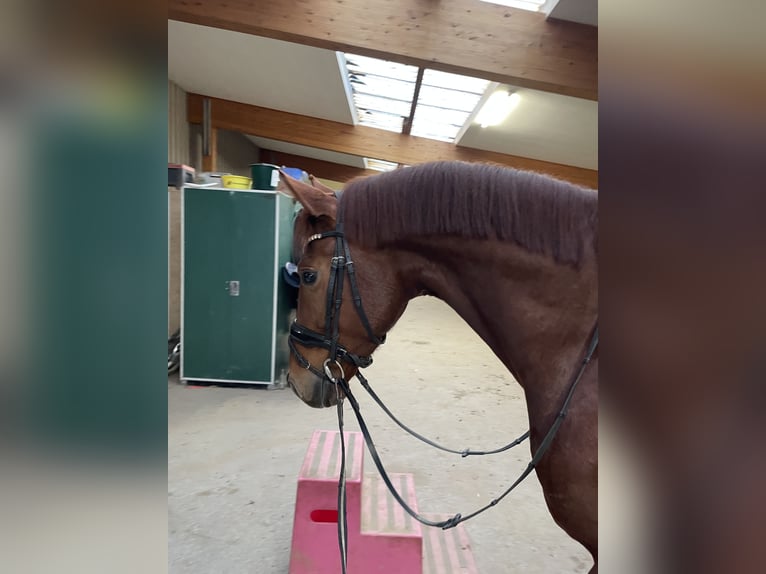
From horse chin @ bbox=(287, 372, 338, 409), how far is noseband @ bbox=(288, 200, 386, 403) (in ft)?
0.03

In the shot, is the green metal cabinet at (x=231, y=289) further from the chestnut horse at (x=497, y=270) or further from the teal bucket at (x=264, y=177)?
the chestnut horse at (x=497, y=270)

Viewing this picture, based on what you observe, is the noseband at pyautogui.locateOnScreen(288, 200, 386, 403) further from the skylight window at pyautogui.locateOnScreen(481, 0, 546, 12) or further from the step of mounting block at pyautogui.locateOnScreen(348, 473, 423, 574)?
the skylight window at pyautogui.locateOnScreen(481, 0, 546, 12)

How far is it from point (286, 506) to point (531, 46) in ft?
12.6

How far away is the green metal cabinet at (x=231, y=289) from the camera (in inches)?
185

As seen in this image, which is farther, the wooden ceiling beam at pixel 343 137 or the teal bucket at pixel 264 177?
the wooden ceiling beam at pixel 343 137

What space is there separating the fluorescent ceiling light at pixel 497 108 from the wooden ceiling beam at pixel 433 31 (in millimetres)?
1978

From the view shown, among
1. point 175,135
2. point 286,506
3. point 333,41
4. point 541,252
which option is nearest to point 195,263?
point 333,41

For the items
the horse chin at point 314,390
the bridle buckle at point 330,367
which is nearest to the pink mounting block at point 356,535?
the horse chin at point 314,390

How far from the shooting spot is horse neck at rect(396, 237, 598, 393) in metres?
1.11

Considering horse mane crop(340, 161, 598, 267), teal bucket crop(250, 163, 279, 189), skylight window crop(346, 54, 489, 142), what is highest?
skylight window crop(346, 54, 489, 142)

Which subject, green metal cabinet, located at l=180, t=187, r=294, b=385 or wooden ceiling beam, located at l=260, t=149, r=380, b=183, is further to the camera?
wooden ceiling beam, located at l=260, t=149, r=380, b=183

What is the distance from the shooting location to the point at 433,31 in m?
3.64

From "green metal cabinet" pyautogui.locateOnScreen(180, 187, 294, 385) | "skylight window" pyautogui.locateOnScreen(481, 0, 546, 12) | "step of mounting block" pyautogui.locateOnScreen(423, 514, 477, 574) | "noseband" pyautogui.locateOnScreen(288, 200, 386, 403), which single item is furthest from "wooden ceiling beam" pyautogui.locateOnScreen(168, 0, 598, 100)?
"step of mounting block" pyautogui.locateOnScreen(423, 514, 477, 574)

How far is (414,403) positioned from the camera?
4.70 m
